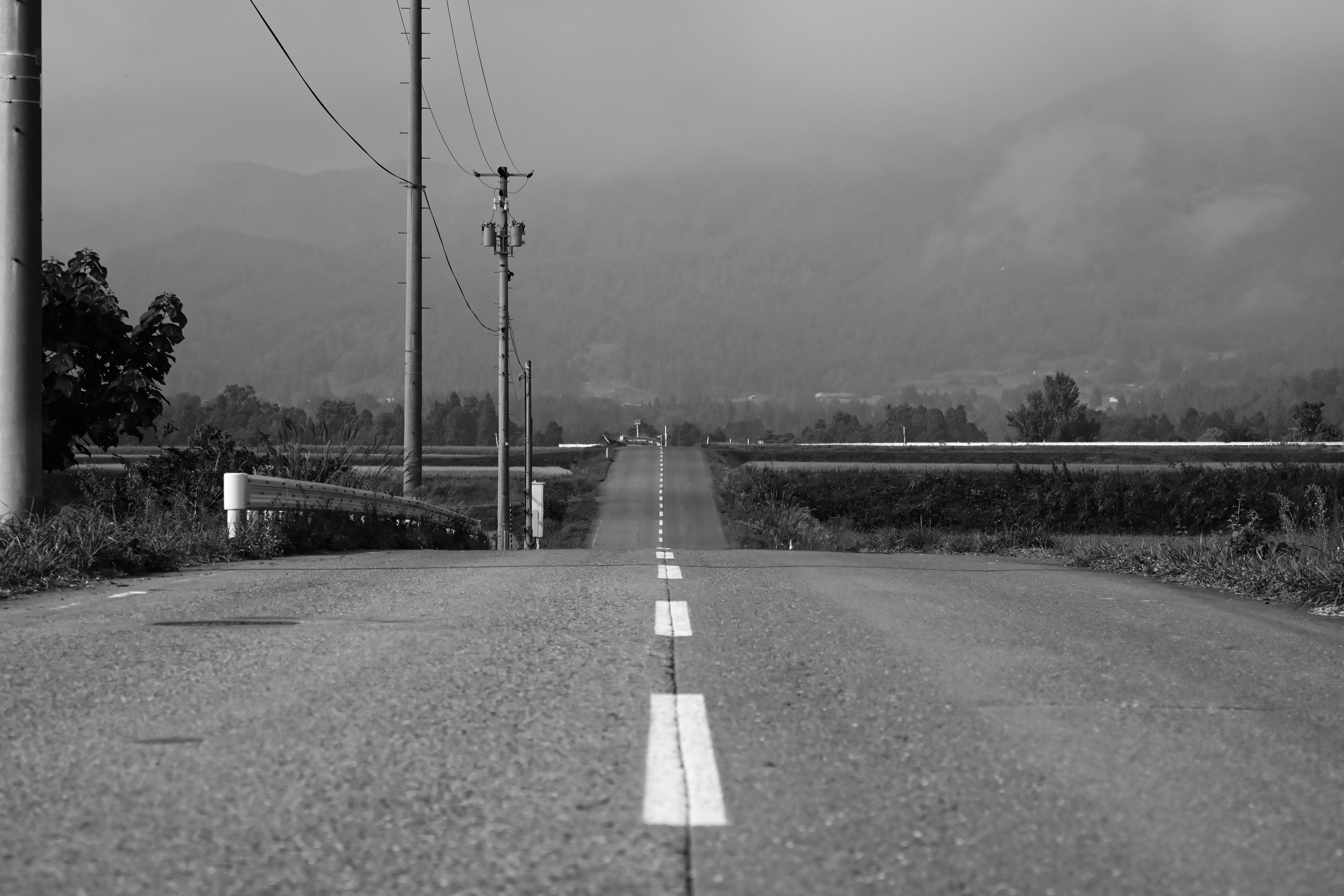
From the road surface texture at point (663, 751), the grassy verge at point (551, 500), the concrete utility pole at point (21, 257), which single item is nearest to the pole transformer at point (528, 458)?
the grassy verge at point (551, 500)

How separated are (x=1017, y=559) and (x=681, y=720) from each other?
13.4 m

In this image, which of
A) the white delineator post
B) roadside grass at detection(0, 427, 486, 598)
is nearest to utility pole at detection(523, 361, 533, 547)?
the white delineator post

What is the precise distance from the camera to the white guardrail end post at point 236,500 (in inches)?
588

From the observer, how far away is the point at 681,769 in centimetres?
444

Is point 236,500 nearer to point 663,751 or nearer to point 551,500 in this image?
point 663,751

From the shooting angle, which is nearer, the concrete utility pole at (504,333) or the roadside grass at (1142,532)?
the roadside grass at (1142,532)

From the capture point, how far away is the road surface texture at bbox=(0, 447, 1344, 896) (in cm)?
354

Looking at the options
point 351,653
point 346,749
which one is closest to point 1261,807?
point 346,749

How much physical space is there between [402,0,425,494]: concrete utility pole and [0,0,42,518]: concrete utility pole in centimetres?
1642

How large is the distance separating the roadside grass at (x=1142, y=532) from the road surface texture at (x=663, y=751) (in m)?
3.32

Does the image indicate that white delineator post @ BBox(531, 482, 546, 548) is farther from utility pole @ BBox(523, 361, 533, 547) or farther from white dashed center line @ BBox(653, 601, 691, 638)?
white dashed center line @ BBox(653, 601, 691, 638)

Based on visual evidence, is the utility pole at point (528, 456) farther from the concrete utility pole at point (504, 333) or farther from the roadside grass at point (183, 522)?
the roadside grass at point (183, 522)

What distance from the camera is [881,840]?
3.76 meters

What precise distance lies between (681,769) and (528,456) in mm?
48460
